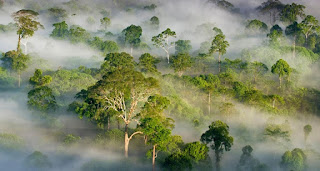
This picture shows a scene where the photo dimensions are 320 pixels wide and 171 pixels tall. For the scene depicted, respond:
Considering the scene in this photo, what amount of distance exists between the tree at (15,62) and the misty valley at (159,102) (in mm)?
240

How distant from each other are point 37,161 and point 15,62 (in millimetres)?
40476

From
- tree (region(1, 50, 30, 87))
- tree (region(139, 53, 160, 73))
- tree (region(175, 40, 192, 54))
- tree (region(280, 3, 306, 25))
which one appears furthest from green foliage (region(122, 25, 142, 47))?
tree (region(280, 3, 306, 25))

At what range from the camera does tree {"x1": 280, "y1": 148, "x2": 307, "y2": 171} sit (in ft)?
169

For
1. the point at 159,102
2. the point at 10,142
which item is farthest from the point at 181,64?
the point at 10,142

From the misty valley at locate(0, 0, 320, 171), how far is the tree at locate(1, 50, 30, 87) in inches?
9.5

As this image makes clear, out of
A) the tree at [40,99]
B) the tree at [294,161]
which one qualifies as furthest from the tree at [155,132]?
the tree at [40,99]

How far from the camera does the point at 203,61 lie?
94.4m

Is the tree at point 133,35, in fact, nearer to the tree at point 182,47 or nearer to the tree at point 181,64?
the tree at point 182,47

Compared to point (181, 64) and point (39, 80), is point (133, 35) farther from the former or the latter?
point (39, 80)

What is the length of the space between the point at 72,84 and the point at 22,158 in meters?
26.9

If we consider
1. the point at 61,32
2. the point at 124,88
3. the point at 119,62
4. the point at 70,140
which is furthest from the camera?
the point at 61,32

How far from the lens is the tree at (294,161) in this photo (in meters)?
51.4

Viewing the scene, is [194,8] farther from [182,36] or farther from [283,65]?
[283,65]

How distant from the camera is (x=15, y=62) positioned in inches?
3201
